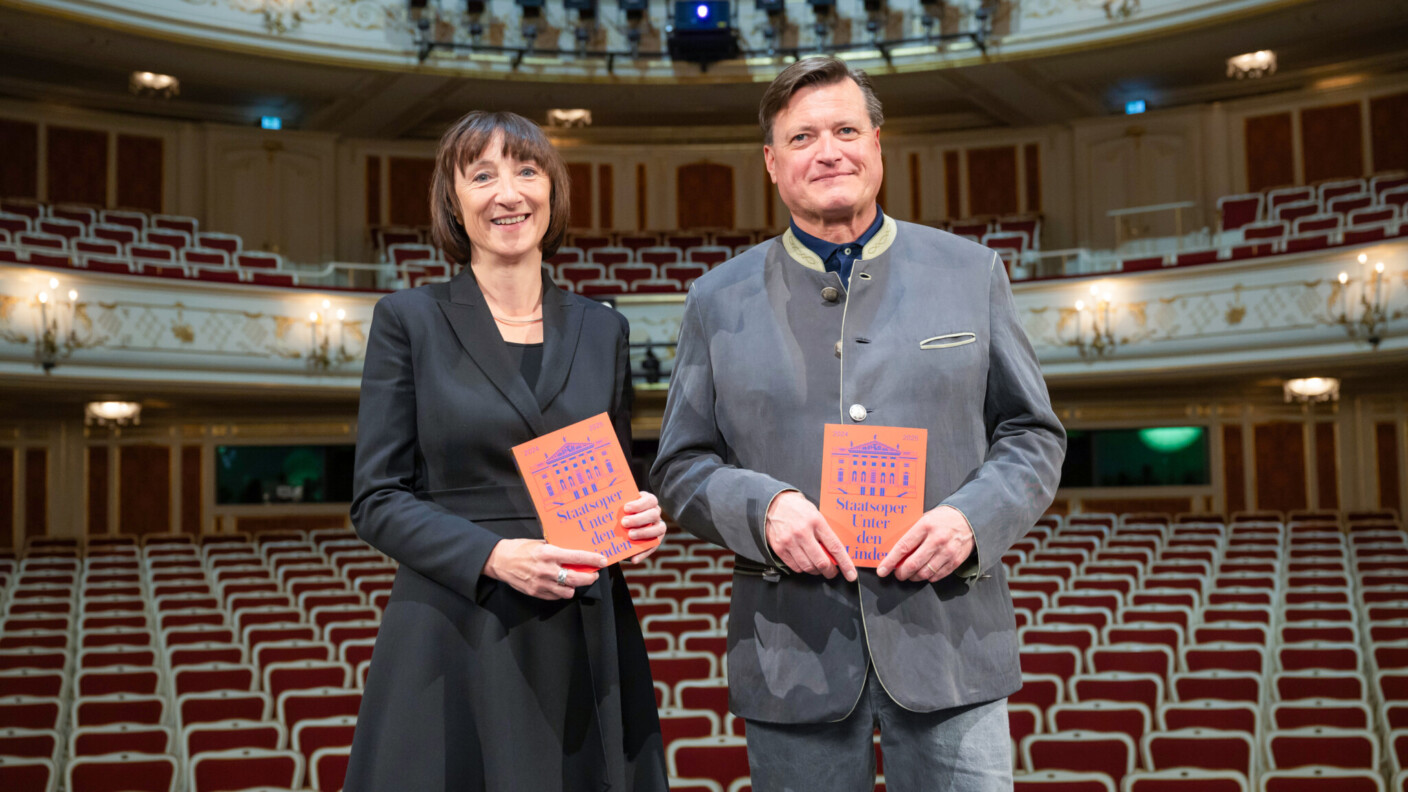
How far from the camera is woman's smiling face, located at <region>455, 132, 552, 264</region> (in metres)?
1.61

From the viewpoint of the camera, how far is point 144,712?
4578 mm

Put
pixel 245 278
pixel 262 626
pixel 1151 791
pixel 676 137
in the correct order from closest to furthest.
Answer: pixel 1151 791 → pixel 262 626 → pixel 245 278 → pixel 676 137

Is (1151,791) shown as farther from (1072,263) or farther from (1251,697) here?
(1072,263)

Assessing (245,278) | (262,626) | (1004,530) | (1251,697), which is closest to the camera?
(1004,530)

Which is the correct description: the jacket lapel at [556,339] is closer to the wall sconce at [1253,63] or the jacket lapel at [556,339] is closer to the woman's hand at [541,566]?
the woman's hand at [541,566]

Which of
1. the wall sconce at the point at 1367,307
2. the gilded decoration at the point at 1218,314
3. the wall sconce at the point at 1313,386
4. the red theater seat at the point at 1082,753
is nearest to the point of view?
the red theater seat at the point at 1082,753

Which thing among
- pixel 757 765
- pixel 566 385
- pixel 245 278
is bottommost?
pixel 757 765

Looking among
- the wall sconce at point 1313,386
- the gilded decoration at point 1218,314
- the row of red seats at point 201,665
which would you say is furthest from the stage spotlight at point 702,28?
the wall sconce at point 1313,386

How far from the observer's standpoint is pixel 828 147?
153 cm

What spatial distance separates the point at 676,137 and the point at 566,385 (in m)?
14.7

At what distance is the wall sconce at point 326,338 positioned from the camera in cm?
1177

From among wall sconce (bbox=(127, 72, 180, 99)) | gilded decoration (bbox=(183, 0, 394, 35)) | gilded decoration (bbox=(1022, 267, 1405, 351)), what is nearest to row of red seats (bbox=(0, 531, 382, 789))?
wall sconce (bbox=(127, 72, 180, 99))

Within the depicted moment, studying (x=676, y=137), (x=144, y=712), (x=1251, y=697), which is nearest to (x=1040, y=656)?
(x=1251, y=697)

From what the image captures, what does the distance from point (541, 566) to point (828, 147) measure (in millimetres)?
662
